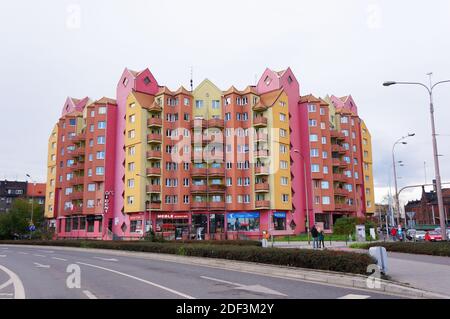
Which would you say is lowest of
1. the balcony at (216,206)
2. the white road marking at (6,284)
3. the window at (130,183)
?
the white road marking at (6,284)

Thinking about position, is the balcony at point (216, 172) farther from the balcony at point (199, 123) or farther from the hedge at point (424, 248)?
the hedge at point (424, 248)

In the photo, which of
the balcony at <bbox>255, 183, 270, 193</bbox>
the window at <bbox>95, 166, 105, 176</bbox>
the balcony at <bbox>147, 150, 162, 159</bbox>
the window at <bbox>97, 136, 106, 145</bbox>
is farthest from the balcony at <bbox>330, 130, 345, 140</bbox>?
the window at <bbox>95, 166, 105, 176</bbox>

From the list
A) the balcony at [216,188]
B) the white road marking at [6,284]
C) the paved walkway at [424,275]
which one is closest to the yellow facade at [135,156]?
the balcony at [216,188]

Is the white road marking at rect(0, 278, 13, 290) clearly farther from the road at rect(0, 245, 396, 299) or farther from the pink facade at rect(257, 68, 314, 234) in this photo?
the pink facade at rect(257, 68, 314, 234)

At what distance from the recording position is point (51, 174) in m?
83.9

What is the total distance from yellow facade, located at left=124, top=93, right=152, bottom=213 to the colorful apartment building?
157mm

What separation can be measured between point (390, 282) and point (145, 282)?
741 centimetres

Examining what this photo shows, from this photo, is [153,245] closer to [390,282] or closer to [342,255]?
[342,255]

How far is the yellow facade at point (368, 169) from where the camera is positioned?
79.8 metres

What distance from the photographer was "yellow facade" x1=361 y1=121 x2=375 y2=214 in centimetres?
7975

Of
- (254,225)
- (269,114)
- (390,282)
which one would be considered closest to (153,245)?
(390,282)

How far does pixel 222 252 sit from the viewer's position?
795 inches

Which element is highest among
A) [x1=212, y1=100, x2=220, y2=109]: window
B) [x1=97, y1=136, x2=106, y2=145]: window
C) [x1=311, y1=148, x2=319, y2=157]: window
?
[x1=212, y1=100, x2=220, y2=109]: window

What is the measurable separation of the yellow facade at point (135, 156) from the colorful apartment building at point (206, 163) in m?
0.16
